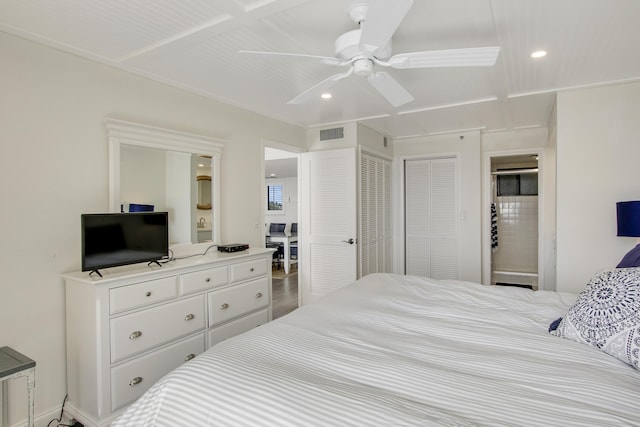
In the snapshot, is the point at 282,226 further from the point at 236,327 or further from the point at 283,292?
the point at 236,327

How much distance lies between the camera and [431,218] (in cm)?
521

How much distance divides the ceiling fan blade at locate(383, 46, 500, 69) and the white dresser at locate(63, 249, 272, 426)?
79.1 inches

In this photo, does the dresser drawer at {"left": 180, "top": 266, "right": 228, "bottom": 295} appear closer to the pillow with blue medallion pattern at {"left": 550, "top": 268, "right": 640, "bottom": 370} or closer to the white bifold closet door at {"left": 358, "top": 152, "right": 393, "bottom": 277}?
the white bifold closet door at {"left": 358, "top": 152, "right": 393, "bottom": 277}

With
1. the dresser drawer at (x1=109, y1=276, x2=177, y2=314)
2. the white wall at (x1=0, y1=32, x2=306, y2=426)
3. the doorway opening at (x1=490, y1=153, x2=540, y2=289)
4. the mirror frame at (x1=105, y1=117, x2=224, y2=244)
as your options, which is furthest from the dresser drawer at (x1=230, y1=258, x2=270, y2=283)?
the doorway opening at (x1=490, y1=153, x2=540, y2=289)

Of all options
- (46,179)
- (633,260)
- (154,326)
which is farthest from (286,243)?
(633,260)

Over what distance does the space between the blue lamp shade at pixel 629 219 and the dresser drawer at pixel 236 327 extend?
308 centimetres

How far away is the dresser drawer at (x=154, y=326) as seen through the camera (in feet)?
6.85

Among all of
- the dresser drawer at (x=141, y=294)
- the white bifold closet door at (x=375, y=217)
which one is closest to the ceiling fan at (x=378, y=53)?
the dresser drawer at (x=141, y=294)

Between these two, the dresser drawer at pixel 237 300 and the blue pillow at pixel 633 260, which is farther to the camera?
the dresser drawer at pixel 237 300

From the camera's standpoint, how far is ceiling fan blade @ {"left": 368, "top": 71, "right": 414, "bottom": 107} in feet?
6.63

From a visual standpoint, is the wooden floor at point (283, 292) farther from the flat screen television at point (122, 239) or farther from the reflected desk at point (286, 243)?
the flat screen television at point (122, 239)

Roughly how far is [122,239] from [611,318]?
2.75 meters

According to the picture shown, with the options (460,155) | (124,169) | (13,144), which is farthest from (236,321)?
(460,155)

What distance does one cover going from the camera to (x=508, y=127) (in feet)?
15.0
